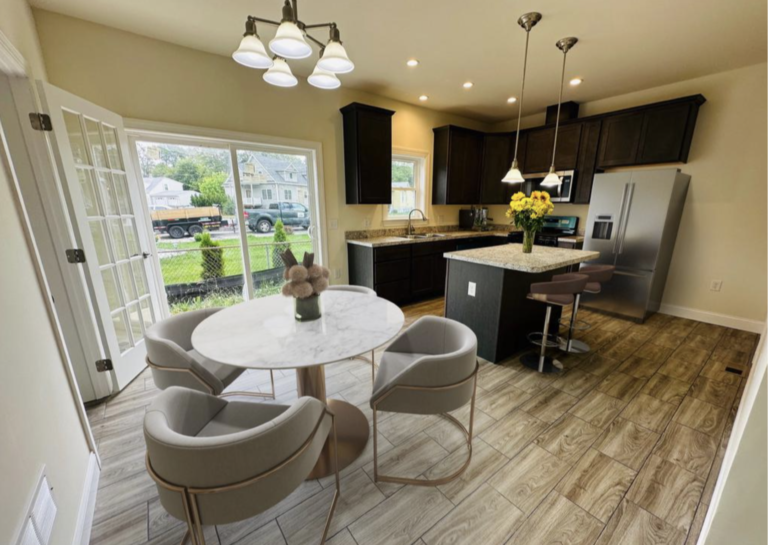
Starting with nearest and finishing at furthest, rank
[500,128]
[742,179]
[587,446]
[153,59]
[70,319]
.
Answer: [587,446]
[70,319]
[153,59]
[742,179]
[500,128]

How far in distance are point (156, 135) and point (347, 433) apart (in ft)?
9.78

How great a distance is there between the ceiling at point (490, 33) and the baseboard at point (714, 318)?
8.65ft

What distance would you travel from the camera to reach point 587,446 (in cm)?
173

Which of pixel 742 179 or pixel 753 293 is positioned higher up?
pixel 742 179

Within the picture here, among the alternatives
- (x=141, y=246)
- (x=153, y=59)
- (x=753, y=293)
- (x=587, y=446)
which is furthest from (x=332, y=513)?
(x=753, y=293)

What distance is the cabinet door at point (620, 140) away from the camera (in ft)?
11.5

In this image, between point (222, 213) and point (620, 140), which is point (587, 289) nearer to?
point (620, 140)

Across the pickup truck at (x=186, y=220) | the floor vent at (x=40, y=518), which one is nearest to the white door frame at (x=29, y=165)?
the floor vent at (x=40, y=518)

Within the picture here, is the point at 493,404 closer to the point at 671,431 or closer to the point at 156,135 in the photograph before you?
the point at 671,431

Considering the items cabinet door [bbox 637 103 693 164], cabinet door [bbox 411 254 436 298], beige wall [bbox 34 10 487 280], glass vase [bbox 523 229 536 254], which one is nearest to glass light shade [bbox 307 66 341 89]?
beige wall [bbox 34 10 487 280]

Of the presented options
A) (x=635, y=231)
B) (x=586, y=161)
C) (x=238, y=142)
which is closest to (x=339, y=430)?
(x=238, y=142)

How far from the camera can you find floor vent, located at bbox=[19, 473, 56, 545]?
0.89 metres

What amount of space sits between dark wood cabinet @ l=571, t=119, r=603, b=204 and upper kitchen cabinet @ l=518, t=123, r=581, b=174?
68 millimetres

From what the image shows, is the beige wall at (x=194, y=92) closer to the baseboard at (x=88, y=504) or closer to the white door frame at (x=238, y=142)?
the white door frame at (x=238, y=142)
